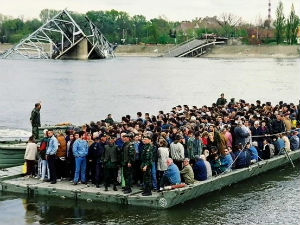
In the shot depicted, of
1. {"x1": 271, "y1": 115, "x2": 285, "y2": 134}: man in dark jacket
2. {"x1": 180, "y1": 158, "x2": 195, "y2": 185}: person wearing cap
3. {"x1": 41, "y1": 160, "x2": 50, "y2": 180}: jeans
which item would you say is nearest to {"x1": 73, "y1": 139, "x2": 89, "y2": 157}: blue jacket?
{"x1": 41, "y1": 160, "x2": 50, "y2": 180}: jeans

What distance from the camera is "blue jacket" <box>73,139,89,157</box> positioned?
19.4 meters

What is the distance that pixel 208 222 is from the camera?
58.9 feet

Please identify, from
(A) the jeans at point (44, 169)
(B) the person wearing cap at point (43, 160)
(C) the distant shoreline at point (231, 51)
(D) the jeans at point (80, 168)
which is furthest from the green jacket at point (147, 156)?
(C) the distant shoreline at point (231, 51)

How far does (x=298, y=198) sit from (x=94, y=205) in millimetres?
6659

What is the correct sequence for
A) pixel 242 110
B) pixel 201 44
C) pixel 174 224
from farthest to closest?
pixel 201 44
pixel 242 110
pixel 174 224

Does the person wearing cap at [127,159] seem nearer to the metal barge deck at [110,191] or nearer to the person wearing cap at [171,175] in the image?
the metal barge deck at [110,191]

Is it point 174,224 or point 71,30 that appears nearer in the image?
point 174,224

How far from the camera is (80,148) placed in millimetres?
19406

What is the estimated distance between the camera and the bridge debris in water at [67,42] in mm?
132375

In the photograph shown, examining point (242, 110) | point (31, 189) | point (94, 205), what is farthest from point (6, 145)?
point (242, 110)

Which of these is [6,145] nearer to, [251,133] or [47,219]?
[47,219]

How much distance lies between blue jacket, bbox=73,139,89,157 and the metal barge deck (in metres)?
1.02

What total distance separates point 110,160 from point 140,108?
121ft

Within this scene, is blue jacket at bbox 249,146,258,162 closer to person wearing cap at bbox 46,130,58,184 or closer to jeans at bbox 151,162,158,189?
jeans at bbox 151,162,158,189
